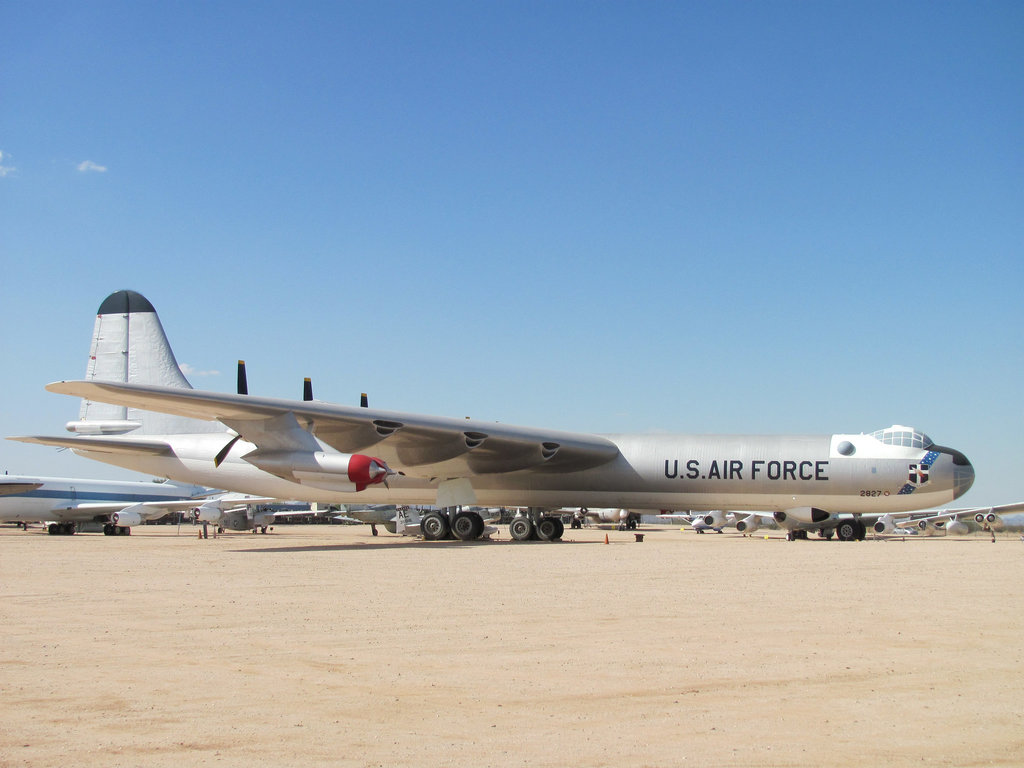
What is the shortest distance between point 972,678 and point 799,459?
67.9 feet

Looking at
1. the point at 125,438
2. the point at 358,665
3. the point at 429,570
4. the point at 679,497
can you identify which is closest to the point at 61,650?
the point at 358,665

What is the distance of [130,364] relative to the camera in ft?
98.3

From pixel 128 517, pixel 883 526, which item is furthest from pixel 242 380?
pixel 883 526

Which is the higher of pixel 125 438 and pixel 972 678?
pixel 125 438

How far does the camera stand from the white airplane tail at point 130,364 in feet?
95.9

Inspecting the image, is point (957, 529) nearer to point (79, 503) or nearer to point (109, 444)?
point (109, 444)

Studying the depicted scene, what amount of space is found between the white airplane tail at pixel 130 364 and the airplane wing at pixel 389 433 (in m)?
1.37

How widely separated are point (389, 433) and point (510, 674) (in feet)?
56.7

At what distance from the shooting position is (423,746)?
4.46 metres

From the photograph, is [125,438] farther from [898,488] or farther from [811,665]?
[811,665]

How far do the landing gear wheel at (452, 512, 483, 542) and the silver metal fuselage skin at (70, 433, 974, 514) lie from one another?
88 cm

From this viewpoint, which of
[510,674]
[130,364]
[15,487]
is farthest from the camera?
[15,487]

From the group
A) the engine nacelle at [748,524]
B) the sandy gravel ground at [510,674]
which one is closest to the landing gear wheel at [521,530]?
the sandy gravel ground at [510,674]

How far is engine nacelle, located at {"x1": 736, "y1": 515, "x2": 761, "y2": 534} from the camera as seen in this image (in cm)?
4238
